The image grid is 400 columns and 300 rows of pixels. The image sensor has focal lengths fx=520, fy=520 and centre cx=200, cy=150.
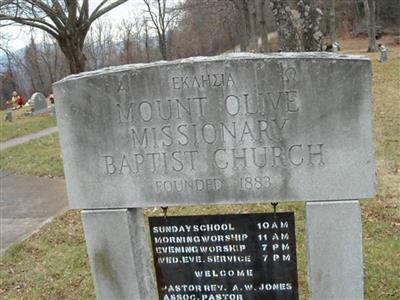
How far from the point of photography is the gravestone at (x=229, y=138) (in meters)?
2.90

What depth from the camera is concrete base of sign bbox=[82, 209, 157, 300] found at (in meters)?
3.38

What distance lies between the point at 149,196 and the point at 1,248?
3.86 metres

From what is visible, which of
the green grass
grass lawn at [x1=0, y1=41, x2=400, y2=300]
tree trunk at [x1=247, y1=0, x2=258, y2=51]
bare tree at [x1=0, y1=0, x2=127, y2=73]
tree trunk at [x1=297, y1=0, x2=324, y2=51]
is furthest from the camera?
tree trunk at [x1=247, y1=0, x2=258, y2=51]

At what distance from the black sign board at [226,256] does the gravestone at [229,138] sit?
0.21 metres

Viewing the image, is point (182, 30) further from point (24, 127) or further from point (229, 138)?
point (229, 138)

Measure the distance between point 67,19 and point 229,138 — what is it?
1528 centimetres

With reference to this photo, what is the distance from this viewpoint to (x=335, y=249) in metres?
3.13

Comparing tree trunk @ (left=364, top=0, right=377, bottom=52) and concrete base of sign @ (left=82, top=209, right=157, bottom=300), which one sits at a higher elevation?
tree trunk @ (left=364, top=0, right=377, bottom=52)

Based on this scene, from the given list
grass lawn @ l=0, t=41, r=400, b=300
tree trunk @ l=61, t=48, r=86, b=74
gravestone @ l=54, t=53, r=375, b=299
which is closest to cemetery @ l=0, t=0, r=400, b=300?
gravestone @ l=54, t=53, r=375, b=299

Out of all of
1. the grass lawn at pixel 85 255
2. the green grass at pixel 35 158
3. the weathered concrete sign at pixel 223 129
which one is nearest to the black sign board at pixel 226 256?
the weathered concrete sign at pixel 223 129

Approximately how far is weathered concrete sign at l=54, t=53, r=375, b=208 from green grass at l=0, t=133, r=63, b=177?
279 inches

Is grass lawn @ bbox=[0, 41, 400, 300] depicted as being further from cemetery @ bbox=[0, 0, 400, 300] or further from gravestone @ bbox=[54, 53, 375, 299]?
gravestone @ bbox=[54, 53, 375, 299]

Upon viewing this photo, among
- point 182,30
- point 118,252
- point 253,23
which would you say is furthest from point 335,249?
point 182,30

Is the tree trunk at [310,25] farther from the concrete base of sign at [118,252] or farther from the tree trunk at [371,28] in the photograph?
the tree trunk at [371,28]
